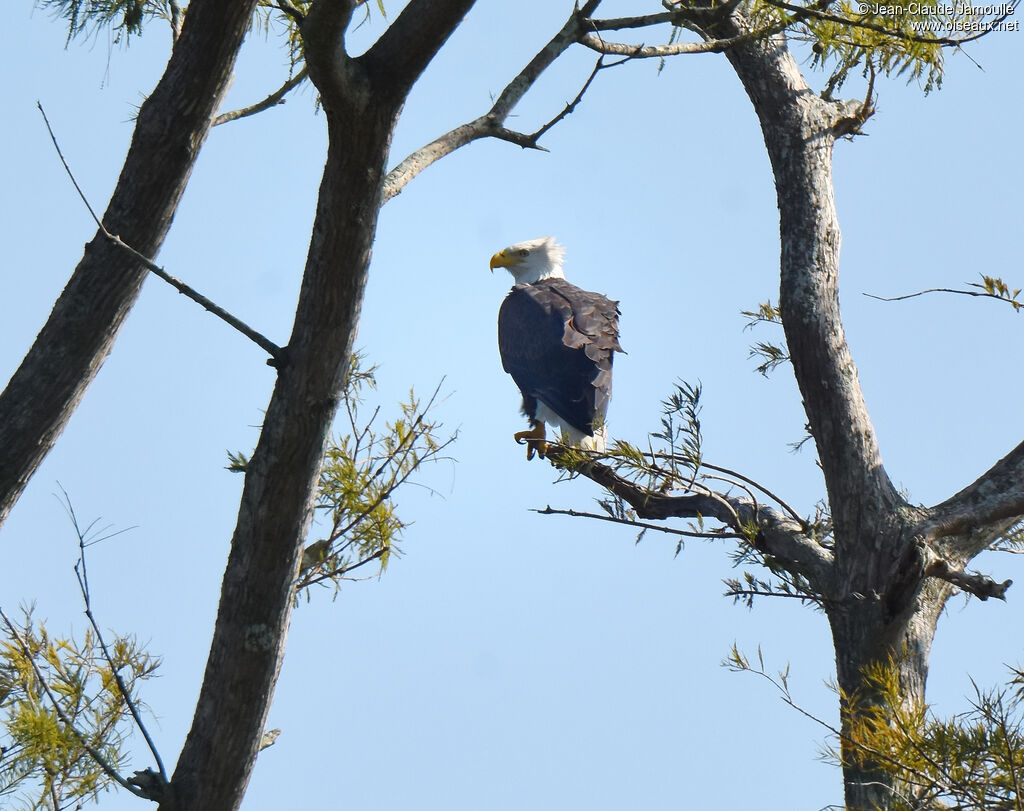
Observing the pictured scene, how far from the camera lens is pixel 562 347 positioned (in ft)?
18.6

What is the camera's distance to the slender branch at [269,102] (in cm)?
367

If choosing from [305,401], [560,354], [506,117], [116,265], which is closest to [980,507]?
[506,117]

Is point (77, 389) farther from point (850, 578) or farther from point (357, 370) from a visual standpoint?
point (850, 578)

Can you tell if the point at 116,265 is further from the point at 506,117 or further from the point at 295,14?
the point at 506,117

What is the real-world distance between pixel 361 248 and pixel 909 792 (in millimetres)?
2062

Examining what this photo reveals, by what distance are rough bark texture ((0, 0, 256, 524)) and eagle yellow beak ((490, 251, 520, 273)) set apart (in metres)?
4.48

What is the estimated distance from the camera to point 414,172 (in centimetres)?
273

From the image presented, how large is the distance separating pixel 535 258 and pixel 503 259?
0.23m

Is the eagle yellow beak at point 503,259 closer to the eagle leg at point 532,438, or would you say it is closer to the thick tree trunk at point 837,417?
the eagle leg at point 532,438

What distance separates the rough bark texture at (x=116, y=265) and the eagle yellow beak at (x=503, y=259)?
177 inches

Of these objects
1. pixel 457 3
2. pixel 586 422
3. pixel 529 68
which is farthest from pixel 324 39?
pixel 586 422

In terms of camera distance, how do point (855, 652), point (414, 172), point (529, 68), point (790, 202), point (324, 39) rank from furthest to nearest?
point (790, 202), point (855, 652), point (529, 68), point (414, 172), point (324, 39)

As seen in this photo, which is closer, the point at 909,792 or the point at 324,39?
the point at 324,39

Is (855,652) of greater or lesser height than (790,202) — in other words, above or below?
below
